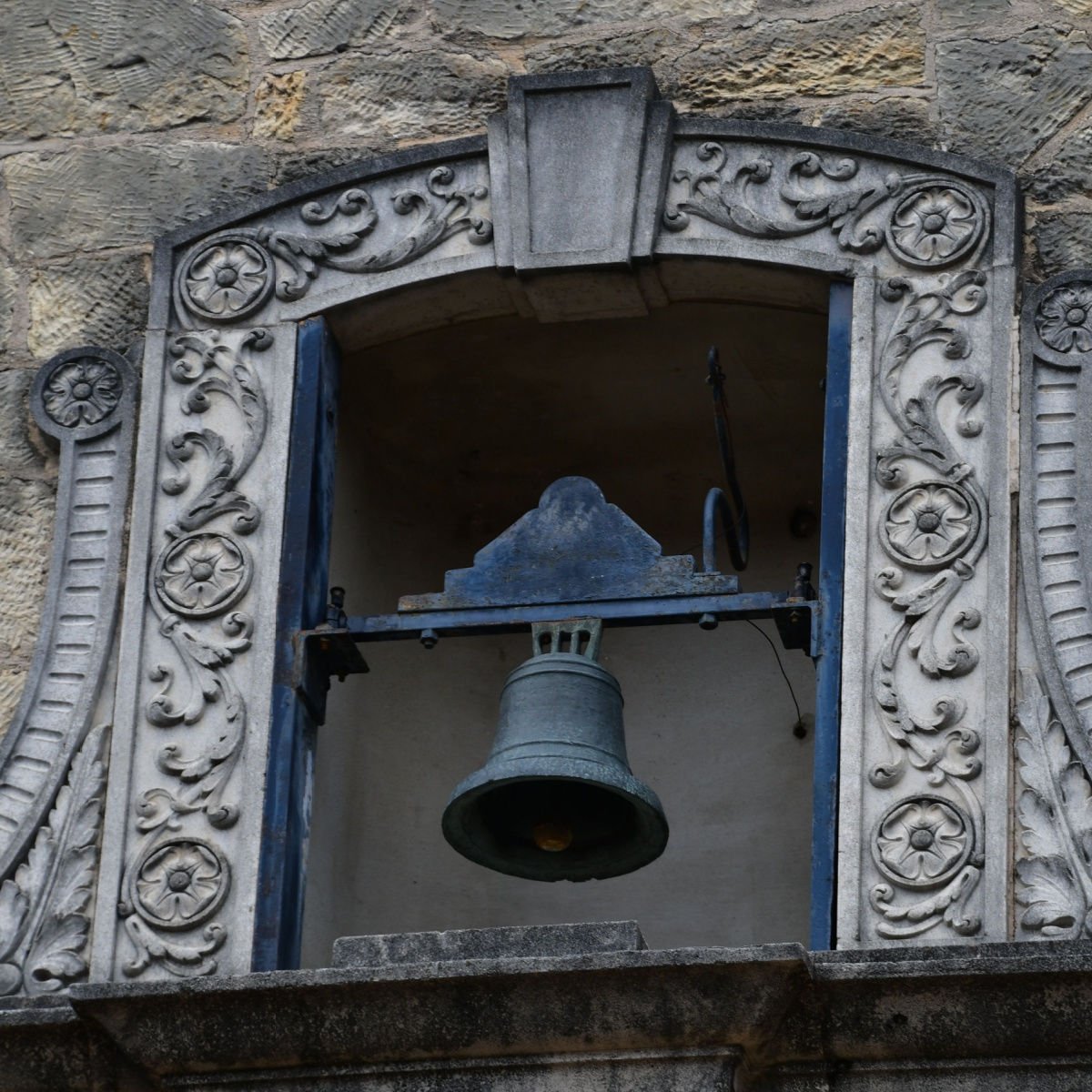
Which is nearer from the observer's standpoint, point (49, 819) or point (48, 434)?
point (49, 819)

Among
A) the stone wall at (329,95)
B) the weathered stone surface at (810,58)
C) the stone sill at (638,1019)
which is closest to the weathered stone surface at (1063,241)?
the stone wall at (329,95)

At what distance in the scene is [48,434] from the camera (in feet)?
22.0

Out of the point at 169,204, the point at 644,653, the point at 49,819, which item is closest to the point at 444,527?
the point at 644,653

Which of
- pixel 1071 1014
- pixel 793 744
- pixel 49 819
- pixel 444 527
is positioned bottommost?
pixel 1071 1014

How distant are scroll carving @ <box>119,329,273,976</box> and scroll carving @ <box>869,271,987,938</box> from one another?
115 cm

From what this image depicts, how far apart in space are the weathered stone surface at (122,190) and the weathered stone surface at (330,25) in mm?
251

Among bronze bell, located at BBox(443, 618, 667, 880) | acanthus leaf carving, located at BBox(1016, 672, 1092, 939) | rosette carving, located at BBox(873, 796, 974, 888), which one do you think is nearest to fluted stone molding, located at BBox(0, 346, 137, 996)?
bronze bell, located at BBox(443, 618, 667, 880)

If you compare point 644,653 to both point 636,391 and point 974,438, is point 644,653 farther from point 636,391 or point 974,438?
point 974,438

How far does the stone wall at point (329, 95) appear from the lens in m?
6.71

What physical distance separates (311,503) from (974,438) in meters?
1.22

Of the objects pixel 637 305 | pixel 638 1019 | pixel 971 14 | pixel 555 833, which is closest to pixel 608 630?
pixel 637 305

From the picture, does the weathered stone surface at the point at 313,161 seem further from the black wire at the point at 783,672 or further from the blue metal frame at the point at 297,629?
the black wire at the point at 783,672

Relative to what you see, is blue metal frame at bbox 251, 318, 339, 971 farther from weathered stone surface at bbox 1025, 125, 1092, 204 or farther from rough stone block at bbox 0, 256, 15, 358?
weathered stone surface at bbox 1025, 125, 1092, 204

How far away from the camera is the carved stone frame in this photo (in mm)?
6008
